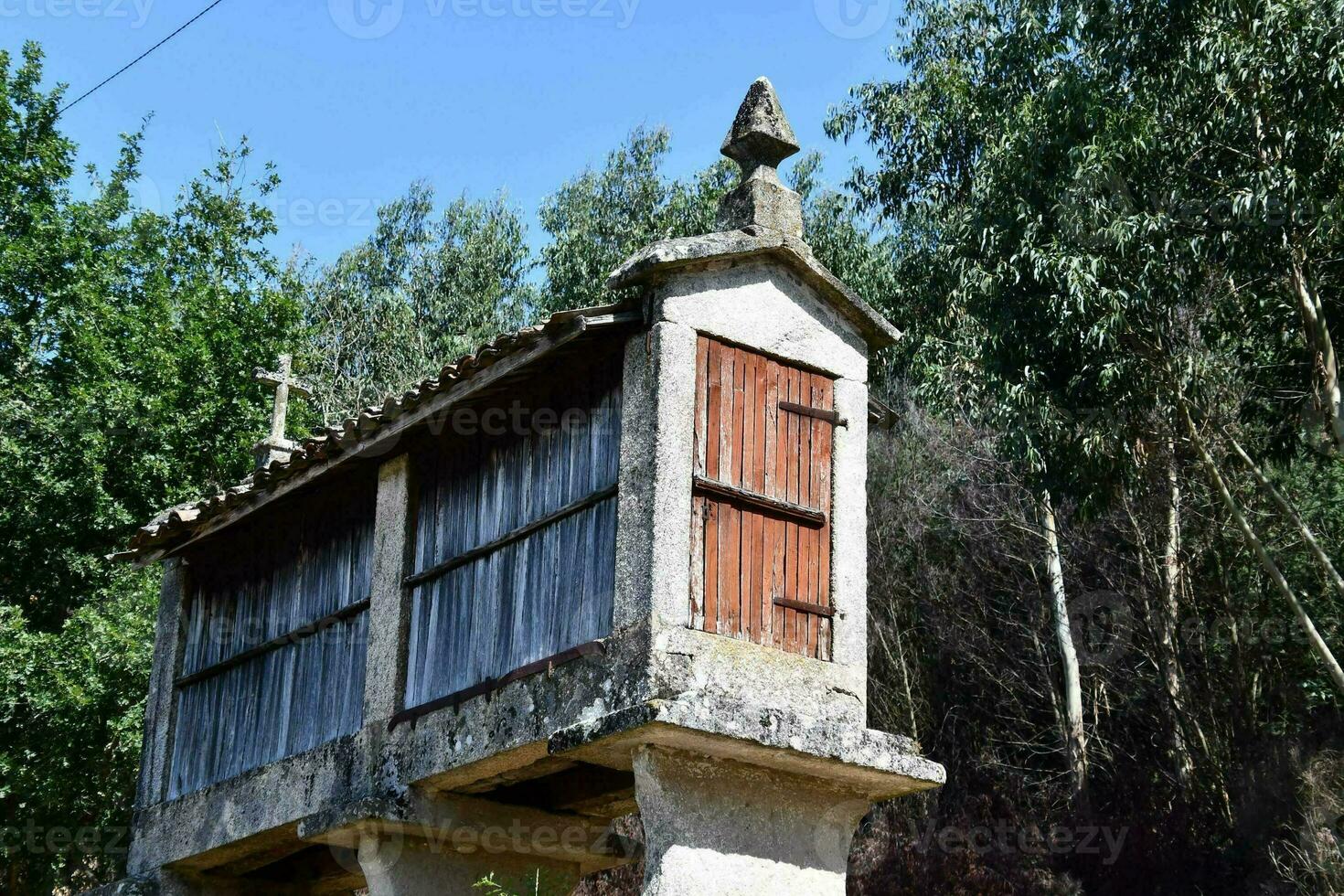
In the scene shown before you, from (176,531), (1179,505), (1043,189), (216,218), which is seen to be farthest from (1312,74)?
(216,218)

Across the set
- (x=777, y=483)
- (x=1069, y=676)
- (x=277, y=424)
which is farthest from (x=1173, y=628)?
(x=777, y=483)

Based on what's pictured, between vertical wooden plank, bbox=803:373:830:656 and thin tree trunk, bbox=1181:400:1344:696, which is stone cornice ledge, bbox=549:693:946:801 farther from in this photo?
thin tree trunk, bbox=1181:400:1344:696

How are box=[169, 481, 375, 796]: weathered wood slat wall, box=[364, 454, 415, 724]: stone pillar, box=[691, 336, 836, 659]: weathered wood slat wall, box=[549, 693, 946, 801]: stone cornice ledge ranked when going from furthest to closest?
box=[169, 481, 375, 796]: weathered wood slat wall < box=[364, 454, 415, 724]: stone pillar < box=[691, 336, 836, 659]: weathered wood slat wall < box=[549, 693, 946, 801]: stone cornice ledge

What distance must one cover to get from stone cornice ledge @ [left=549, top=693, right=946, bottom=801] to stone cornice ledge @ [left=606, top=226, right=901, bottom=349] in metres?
2.02

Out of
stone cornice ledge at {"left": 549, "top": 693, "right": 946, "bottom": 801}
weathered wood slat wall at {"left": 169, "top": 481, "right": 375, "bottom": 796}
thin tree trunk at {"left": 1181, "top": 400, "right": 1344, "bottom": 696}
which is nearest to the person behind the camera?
stone cornice ledge at {"left": 549, "top": 693, "right": 946, "bottom": 801}

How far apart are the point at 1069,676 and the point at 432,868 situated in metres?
11.5

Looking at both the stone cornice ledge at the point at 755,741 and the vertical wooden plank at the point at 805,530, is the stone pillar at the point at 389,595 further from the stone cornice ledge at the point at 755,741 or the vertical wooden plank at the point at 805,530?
the vertical wooden plank at the point at 805,530

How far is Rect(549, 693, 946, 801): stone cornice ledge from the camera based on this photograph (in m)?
6.20

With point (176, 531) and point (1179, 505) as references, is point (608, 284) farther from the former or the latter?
point (1179, 505)

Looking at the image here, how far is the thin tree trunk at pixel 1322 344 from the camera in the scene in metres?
13.0

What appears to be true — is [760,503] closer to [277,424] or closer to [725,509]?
[725,509]

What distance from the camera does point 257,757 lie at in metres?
8.87

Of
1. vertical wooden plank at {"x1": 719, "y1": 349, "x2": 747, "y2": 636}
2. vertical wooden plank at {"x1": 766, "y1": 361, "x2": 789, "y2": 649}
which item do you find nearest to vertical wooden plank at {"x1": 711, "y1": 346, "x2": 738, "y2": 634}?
vertical wooden plank at {"x1": 719, "y1": 349, "x2": 747, "y2": 636}

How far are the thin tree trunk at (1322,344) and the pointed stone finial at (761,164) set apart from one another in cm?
711
